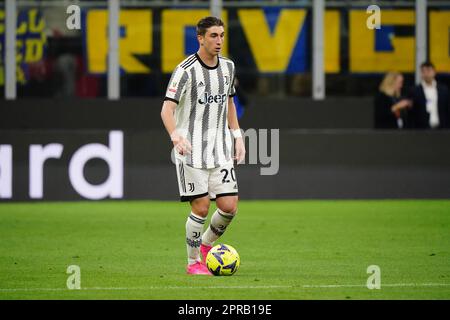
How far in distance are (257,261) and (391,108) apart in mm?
8405

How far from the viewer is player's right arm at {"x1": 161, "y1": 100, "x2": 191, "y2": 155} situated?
9.95m

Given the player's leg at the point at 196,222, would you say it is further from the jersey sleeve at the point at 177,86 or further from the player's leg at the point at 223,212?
the jersey sleeve at the point at 177,86

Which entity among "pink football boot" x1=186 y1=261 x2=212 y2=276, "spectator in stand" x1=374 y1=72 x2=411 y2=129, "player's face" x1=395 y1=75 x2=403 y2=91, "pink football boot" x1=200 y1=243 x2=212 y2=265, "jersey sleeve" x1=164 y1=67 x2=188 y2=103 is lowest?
"pink football boot" x1=186 y1=261 x2=212 y2=276

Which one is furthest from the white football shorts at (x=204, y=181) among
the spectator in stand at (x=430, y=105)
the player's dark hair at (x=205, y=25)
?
the spectator in stand at (x=430, y=105)

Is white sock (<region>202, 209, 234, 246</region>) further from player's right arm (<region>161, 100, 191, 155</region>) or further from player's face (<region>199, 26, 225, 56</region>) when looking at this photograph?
player's face (<region>199, 26, 225, 56</region>)

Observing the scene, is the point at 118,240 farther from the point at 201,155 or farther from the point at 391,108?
the point at 391,108

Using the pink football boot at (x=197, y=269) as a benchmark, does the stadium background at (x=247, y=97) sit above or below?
above

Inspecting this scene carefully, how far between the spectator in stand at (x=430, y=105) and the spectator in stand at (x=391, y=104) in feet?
1.04

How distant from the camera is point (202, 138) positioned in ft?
34.1

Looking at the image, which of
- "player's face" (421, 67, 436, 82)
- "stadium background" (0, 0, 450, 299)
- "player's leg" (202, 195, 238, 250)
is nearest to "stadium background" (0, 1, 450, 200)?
"stadium background" (0, 0, 450, 299)

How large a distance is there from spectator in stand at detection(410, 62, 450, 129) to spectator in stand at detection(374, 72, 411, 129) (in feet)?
1.04

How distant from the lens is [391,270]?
10.6 meters

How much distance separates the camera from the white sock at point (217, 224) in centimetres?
1041
